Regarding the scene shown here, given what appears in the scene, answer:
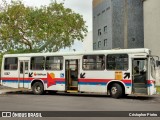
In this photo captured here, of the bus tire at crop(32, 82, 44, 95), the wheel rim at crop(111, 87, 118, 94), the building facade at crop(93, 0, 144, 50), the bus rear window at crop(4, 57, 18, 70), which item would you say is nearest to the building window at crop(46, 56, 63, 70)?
the bus tire at crop(32, 82, 44, 95)

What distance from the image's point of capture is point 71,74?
875 inches

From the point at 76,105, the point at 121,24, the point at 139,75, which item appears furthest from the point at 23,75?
the point at 121,24

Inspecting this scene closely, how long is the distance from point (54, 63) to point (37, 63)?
1.47 metres

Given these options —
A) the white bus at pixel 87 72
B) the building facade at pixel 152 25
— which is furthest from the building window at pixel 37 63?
the building facade at pixel 152 25

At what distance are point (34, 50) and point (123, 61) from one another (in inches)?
764

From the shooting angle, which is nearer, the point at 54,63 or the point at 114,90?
the point at 114,90

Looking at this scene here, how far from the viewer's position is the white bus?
19797mm

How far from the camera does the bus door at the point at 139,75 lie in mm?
19531

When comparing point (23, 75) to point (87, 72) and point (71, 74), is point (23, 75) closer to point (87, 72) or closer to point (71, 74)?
point (71, 74)

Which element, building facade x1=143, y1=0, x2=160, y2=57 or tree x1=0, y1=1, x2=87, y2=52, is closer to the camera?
tree x1=0, y1=1, x2=87, y2=52

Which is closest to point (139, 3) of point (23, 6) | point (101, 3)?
point (101, 3)

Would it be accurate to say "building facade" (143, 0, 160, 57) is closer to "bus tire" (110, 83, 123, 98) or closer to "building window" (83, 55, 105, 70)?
"building window" (83, 55, 105, 70)

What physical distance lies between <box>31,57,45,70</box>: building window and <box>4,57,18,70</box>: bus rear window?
4.97ft

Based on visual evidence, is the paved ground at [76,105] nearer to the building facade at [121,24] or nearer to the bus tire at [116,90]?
the bus tire at [116,90]
